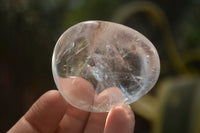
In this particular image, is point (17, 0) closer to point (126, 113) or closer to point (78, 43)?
point (78, 43)

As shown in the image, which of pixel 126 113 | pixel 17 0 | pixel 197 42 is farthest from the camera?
pixel 197 42

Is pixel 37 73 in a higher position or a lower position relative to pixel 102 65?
lower

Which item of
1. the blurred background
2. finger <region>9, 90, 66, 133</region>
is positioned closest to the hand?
finger <region>9, 90, 66, 133</region>

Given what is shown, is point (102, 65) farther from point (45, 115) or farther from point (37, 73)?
point (37, 73)

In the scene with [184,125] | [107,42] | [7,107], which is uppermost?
[107,42]

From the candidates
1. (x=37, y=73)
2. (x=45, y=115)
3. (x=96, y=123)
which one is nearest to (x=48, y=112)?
(x=45, y=115)

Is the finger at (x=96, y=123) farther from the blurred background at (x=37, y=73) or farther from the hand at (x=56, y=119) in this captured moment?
the blurred background at (x=37, y=73)

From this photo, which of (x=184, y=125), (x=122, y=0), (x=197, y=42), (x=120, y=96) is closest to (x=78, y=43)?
(x=120, y=96)

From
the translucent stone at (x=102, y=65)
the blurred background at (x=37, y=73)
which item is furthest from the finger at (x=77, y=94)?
the blurred background at (x=37, y=73)
